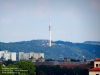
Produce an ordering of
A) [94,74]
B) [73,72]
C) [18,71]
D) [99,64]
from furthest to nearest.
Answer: [73,72] < [18,71] < [99,64] < [94,74]

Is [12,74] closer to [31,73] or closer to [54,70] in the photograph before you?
[31,73]

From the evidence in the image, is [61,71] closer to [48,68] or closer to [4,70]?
[48,68]

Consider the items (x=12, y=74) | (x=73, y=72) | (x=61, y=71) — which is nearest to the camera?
(x=12, y=74)

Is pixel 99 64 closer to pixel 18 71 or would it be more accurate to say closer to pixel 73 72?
pixel 18 71

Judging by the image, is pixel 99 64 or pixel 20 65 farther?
pixel 20 65

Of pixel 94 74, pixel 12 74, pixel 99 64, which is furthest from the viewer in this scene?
pixel 12 74

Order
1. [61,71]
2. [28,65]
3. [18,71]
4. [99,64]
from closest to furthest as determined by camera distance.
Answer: [99,64], [18,71], [28,65], [61,71]

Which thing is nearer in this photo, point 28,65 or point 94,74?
point 94,74

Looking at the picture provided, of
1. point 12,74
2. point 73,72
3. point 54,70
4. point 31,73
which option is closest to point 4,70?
point 12,74

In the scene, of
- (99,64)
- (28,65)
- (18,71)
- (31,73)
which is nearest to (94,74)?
(99,64)
